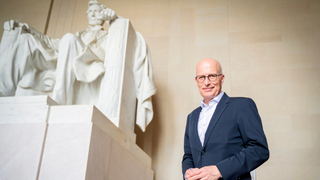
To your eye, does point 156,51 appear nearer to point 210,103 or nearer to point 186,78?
point 186,78

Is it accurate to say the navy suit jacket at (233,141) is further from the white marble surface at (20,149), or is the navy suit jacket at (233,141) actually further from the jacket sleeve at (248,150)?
the white marble surface at (20,149)

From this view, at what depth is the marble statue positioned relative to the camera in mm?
2998

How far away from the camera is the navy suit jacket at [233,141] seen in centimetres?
150

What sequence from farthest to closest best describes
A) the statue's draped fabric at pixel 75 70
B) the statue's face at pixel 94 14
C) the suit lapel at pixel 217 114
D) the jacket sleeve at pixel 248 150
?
the statue's face at pixel 94 14 → the statue's draped fabric at pixel 75 70 → the suit lapel at pixel 217 114 → the jacket sleeve at pixel 248 150

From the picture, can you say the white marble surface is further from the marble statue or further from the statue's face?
the statue's face

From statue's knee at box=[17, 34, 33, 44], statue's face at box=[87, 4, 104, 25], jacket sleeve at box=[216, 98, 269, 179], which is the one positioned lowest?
jacket sleeve at box=[216, 98, 269, 179]

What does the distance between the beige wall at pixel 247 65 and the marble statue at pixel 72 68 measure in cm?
106

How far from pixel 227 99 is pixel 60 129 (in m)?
1.25

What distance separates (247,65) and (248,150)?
3.24 meters

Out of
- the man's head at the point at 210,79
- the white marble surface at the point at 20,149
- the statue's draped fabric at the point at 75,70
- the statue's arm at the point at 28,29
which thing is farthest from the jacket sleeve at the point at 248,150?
the statue's arm at the point at 28,29

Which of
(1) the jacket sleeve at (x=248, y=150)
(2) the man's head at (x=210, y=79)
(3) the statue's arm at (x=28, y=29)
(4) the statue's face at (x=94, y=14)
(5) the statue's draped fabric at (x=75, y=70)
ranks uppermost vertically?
(4) the statue's face at (x=94, y=14)

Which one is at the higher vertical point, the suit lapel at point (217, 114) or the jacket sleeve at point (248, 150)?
the suit lapel at point (217, 114)

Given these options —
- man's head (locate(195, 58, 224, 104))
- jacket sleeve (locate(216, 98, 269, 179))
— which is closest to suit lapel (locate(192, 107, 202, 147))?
man's head (locate(195, 58, 224, 104))

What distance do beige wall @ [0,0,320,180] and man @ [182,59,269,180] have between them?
247cm
